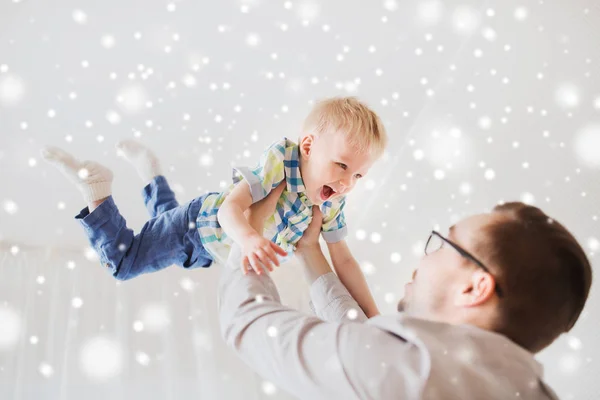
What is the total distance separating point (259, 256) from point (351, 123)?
480 millimetres

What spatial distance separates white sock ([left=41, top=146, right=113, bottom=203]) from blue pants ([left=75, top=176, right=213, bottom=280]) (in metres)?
0.03

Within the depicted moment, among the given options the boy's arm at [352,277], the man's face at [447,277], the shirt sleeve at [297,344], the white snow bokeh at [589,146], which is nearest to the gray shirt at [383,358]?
the shirt sleeve at [297,344]

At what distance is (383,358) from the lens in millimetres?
719

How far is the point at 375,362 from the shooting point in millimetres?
715

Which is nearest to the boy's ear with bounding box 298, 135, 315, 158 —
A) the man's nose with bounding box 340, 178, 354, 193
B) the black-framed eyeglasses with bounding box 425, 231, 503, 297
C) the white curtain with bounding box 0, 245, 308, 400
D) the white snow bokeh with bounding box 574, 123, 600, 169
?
the man's nose with bounding box 340, 178, 354, 193

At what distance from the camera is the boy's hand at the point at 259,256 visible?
90 cm

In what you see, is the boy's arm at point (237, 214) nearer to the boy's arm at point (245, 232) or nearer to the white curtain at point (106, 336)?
the boy's arm at point (245, 232)

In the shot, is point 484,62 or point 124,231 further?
point 484,62

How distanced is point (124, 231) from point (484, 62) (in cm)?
121

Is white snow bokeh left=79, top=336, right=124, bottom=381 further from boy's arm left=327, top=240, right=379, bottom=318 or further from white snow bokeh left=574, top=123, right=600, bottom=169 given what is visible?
white snow bokeh left=574, top=123, right=600, bottom=169

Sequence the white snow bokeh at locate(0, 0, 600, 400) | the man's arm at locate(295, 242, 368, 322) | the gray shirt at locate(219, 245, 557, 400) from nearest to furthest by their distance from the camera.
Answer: the gray shirt at locate(219, 245, 557, 400)
the man's arm at locate(295, 242, 368, 322)
the white snow bokeh at locate(0, 0, 600, 400)

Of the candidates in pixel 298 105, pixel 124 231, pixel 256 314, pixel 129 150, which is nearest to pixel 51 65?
pixel 129 150

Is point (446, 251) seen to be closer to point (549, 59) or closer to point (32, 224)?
point (549, 59)

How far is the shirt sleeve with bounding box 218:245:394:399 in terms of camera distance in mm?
722
